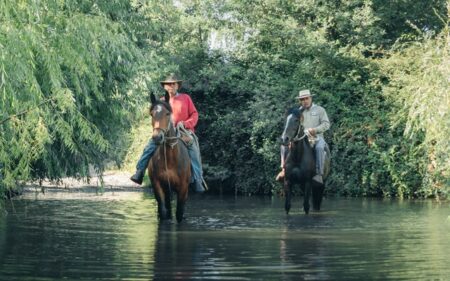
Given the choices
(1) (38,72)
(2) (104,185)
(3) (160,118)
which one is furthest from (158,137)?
(2) (104,185)

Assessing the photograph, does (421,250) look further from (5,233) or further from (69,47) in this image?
(5,233)

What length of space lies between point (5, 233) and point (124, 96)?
5.60 metres

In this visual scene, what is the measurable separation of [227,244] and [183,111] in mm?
4783

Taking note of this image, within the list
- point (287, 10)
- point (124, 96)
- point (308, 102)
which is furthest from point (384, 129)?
point (124, 96)

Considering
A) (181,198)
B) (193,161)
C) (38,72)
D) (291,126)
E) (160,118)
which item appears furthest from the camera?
(291,126)

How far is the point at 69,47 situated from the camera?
1233 centimetres

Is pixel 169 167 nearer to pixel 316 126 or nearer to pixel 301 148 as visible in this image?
pixel 301 148

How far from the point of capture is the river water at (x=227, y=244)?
10.3 meters

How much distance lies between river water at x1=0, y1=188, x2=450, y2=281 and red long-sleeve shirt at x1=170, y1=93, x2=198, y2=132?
67.8 inches

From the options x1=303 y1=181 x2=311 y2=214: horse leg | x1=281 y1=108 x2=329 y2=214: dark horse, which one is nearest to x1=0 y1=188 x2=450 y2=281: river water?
x1=303 y1=181 x2=311 y2=214: horse leg

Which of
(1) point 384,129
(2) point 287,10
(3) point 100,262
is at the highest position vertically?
(2) point 287,10

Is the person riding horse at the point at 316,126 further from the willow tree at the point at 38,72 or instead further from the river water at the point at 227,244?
the willow tree at the point at 38,72

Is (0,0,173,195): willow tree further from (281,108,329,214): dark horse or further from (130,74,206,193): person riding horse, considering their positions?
(281,108,329,214): dark horse

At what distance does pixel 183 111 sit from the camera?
17766 mm
